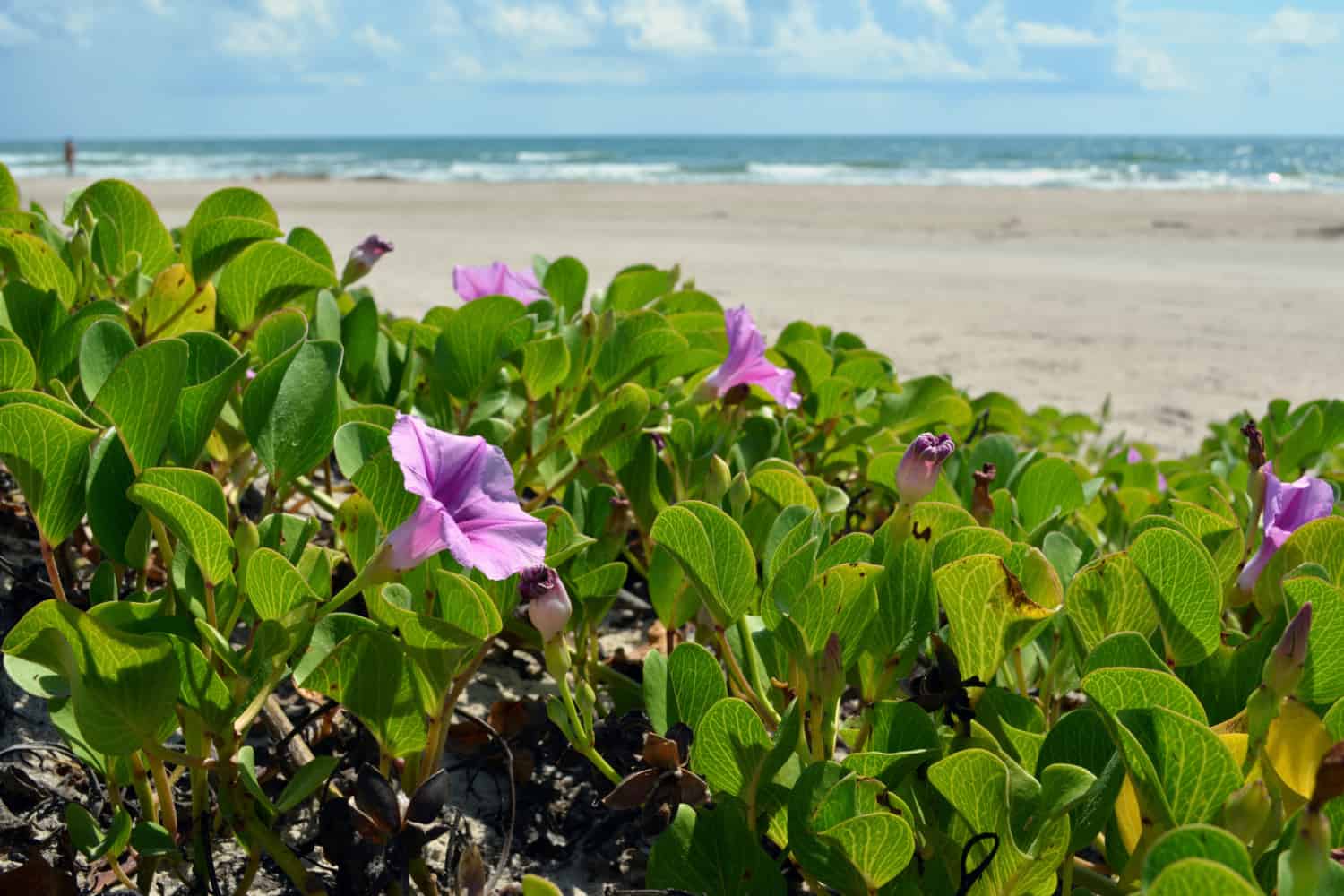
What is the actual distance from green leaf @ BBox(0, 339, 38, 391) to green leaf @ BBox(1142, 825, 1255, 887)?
3.48 ft

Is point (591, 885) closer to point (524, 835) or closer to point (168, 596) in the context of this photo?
point (524, 835)

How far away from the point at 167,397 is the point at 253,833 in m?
0.37

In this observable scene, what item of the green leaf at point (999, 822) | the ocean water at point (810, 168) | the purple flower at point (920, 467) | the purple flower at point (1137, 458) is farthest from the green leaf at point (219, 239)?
the ocean water at point (810, 168)

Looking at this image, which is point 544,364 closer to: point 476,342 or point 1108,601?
point 476,342

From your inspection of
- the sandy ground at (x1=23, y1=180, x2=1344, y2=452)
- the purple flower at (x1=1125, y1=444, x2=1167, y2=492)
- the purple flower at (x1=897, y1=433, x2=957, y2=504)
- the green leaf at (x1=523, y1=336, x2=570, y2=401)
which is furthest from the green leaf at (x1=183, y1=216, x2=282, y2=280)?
the sandy ground at (x1=23, y1=180, x2=1344, y2=452)

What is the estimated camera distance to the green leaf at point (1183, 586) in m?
0.95

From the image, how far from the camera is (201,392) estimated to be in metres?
1.01

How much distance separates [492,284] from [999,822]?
4.46ft

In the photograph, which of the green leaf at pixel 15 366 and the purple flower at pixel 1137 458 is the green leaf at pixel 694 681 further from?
the purple flower at pixel 1137 458

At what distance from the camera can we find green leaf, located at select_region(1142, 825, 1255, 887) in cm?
61

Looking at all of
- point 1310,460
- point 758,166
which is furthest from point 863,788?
point 758,166

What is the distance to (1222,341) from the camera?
25.9ft

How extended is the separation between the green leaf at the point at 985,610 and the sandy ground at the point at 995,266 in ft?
9.26

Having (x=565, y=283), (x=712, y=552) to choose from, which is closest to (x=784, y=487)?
(x=712, y=552)
